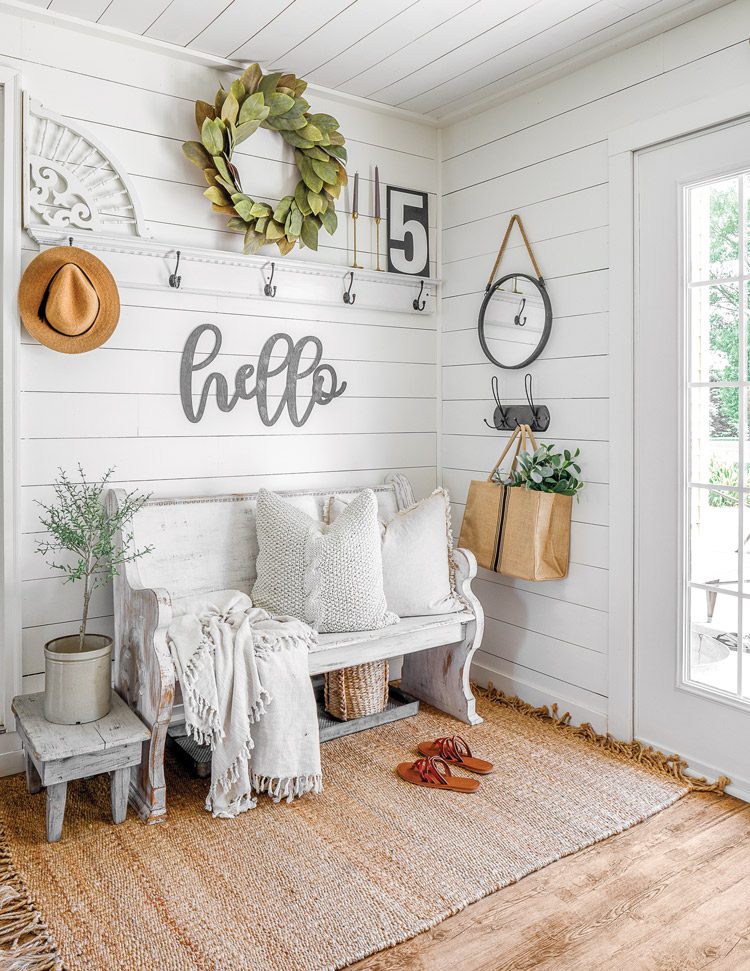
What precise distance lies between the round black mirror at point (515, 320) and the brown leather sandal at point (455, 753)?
139cm

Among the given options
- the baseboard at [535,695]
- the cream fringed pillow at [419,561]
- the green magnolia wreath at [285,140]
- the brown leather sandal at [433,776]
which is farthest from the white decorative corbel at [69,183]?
the baseboard at [535,695]

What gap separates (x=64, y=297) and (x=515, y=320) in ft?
5.27

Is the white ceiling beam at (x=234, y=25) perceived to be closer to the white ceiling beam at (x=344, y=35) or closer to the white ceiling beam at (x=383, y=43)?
the white ceiling beam at (x=344, y=35)

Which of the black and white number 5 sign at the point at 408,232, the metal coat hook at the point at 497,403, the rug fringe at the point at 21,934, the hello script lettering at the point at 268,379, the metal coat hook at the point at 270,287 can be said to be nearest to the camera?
the rug fringe at the point at 21,934

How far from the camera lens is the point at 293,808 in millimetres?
2207

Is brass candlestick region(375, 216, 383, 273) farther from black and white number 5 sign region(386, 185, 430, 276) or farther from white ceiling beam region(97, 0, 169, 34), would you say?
white ceiling beam region(97, 0, 169, 34)

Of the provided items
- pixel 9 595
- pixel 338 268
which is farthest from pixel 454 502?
pixel 9 595

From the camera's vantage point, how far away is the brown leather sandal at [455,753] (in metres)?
2.42

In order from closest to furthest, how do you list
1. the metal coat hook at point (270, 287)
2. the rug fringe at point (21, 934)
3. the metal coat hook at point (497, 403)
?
the rug fringe at point (21, 934) < the metal coat hook at point (270, 287) < the metal coat hook at point (497, 403)

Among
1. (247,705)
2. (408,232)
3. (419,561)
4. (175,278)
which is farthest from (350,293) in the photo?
(247,705)

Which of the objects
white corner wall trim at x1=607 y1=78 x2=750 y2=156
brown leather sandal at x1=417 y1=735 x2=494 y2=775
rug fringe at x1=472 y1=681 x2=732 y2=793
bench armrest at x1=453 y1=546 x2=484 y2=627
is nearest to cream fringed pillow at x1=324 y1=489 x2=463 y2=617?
bench armrest at x1=453 y1=546 x2=484 y2=627

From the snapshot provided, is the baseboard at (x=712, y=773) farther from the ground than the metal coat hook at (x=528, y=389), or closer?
closer

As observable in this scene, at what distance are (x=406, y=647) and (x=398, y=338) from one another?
1.33 metres

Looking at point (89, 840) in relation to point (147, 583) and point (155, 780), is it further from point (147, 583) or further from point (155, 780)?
point (147, 583)
